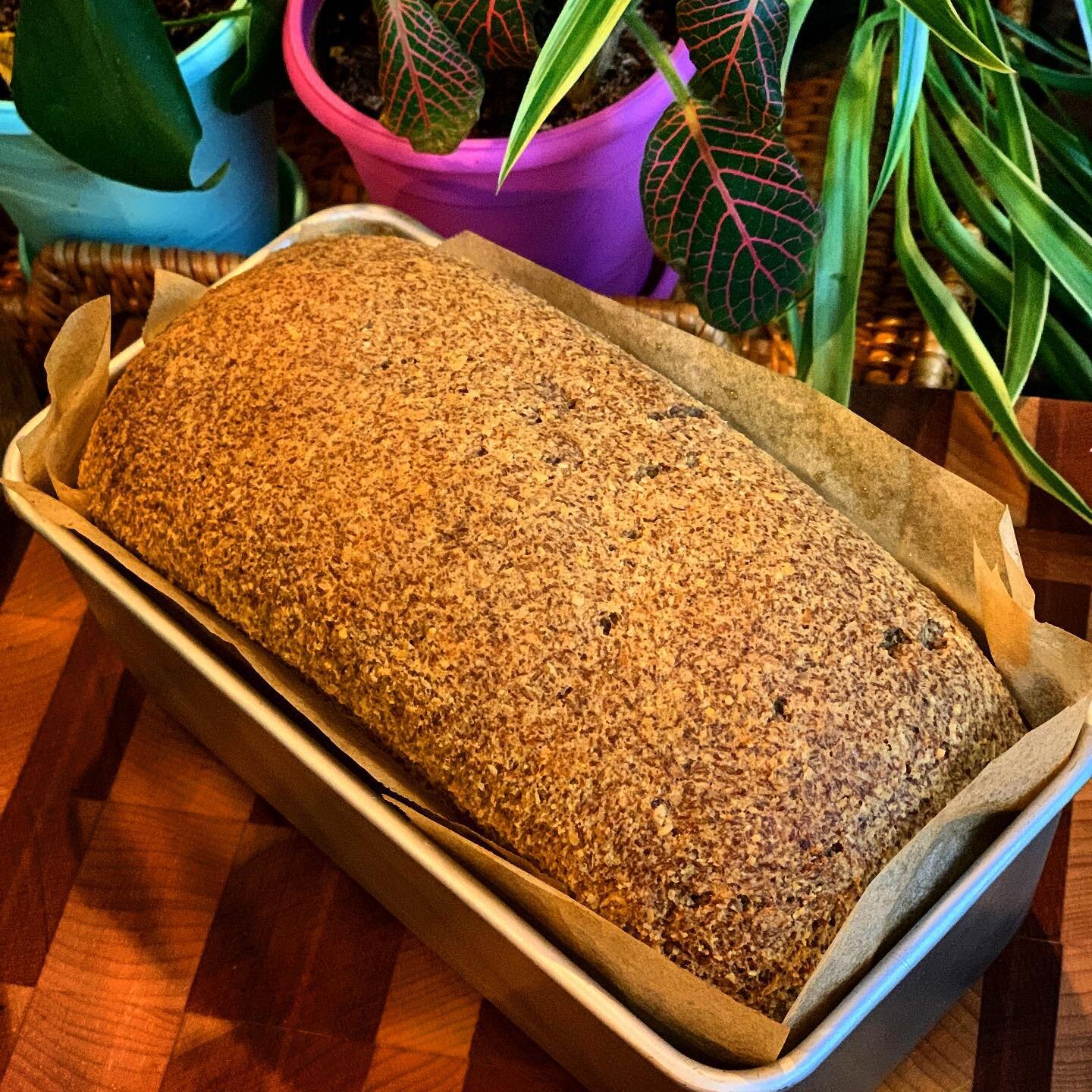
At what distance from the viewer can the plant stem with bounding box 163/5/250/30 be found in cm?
104

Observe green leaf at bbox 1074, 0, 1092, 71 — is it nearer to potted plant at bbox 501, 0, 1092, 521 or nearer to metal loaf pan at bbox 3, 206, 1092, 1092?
potted plant at bbox 501, 0, 1092, 521

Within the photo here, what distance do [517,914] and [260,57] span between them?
0.80 metres

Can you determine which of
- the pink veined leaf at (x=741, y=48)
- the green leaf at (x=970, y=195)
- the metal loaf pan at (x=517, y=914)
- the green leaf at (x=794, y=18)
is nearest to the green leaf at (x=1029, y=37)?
the green leaf at (x=970, y=195)

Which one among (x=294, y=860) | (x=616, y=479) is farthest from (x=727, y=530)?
(x=294, y=860)

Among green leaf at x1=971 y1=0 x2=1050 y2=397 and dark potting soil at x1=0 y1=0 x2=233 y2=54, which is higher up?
dark potting soil at x1=0 y1=0 x2=233 y2=54

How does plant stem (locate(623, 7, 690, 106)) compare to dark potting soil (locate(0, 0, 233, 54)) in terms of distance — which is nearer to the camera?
plant stem (locate(623, 7, 690, 106))

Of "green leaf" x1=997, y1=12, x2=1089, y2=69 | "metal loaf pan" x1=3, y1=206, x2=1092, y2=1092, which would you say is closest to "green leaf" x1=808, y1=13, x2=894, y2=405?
"green leaf" x1=997, y1=12, x2=1089, y2=69

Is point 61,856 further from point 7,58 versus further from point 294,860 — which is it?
point 7,58

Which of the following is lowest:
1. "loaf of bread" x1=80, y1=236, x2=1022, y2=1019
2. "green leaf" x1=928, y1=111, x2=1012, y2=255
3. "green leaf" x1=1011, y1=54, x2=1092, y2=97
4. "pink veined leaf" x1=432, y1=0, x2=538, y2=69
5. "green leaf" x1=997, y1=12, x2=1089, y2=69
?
"loaf of bread" x1=80, y1=236, x2=1022, y2=1019

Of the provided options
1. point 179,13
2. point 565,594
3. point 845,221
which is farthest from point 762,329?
point 179,13

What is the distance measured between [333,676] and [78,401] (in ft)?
1.11

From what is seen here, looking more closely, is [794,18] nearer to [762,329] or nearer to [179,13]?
[762,329]

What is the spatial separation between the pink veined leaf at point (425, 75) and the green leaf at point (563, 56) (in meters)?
0.09

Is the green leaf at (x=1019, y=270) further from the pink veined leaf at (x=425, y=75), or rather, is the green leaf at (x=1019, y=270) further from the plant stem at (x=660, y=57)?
the pink veined leaf at (x=425, y=75)
